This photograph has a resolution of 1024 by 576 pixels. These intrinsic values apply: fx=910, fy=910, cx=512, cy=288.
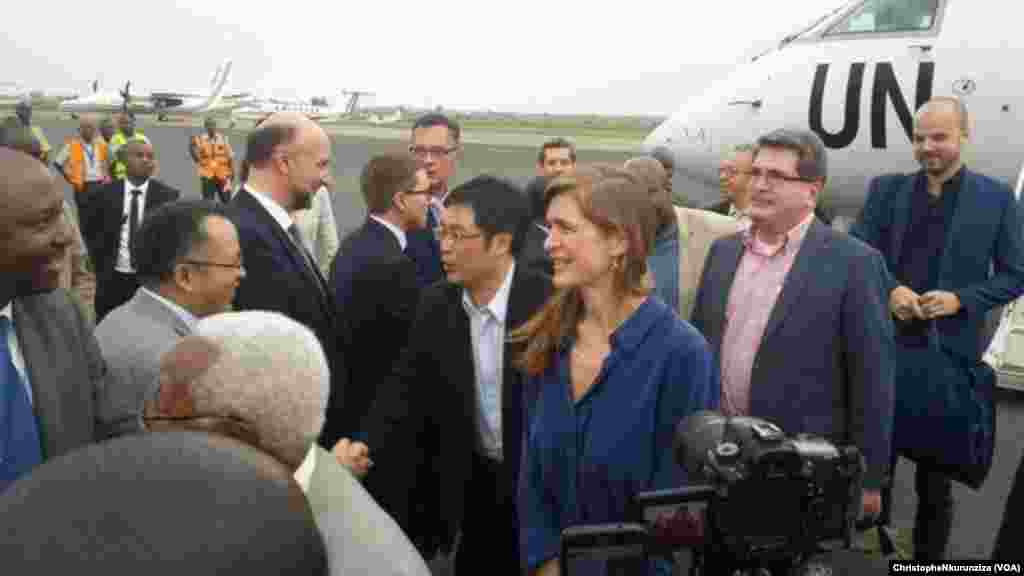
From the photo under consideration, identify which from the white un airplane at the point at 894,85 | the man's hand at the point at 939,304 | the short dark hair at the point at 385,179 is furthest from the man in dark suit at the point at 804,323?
the white un airplane at the point at 894,85

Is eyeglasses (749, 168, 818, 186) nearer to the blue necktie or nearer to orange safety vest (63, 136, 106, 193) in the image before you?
the blue necktie

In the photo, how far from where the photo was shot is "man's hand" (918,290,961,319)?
12.4 ft

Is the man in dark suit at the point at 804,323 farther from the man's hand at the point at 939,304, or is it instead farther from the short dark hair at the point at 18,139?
the short dark hair at the point at 18,139

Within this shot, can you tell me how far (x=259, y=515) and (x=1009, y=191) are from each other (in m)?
3.98

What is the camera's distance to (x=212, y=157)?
14164 millimetres

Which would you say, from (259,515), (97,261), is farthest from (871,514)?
(97,261)

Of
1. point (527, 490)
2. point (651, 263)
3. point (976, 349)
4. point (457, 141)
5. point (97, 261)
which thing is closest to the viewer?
point (527, 490)

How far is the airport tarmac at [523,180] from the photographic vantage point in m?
4.77

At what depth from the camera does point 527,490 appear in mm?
2551

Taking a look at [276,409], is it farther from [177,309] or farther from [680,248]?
[680,248]

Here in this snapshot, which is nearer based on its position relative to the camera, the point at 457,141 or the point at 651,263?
the point at 651,263

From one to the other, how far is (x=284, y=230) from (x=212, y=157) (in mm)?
11585

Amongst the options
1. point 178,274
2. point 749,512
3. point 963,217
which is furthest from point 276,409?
point 963,217

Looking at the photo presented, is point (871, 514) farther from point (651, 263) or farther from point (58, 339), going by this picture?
point (58, 339)
